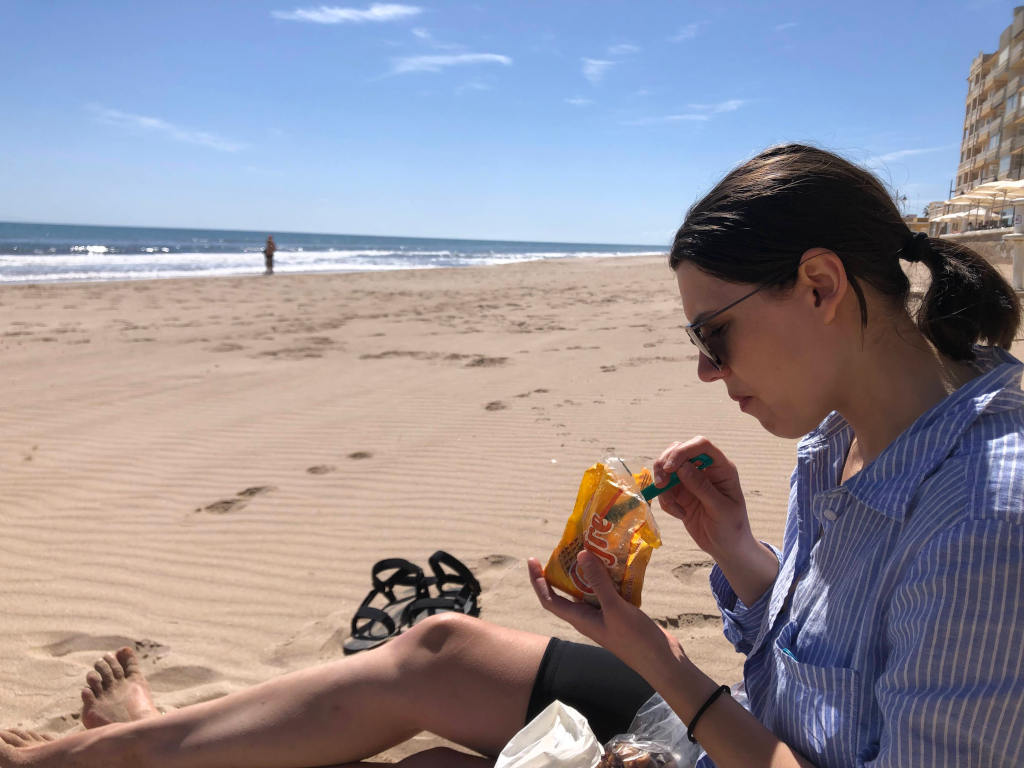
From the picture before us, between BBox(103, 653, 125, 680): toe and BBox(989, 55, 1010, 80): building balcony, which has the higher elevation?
BBox(989, 55, 1010, 80): building balcony

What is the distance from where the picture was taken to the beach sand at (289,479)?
3.15m

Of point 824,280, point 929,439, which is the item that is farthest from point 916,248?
point 929,439

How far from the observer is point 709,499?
6.21 ft

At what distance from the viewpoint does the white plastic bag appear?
1.61 m

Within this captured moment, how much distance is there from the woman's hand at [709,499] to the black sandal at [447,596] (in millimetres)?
1373

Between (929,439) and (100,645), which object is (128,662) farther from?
(929,439)

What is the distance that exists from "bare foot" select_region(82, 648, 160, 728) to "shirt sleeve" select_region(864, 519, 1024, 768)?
84.6 inches

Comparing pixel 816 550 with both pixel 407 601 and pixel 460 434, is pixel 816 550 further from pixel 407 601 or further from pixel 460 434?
pixel 460 434

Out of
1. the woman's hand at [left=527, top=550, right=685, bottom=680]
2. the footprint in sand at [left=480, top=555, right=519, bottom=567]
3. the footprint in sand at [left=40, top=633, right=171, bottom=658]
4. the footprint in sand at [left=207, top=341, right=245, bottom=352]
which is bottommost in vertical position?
the footprint in sand at [left=40, top=633, right=171, bottom=658]

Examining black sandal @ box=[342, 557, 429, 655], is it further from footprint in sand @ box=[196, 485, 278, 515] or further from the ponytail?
the ponytail

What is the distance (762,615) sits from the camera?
1.79m

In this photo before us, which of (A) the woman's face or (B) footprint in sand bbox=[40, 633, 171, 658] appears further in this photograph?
(B) footprint in sand bbox=[40, 633, 171, 658]

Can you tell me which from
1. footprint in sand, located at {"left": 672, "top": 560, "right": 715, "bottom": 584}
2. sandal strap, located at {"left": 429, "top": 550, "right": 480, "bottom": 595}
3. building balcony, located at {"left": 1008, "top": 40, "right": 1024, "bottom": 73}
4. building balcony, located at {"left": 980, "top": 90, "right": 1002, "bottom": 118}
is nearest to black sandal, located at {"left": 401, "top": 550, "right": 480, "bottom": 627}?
sandal strap, located at {"left": 429, "top": 550, "right": 480, "bottom": 595}

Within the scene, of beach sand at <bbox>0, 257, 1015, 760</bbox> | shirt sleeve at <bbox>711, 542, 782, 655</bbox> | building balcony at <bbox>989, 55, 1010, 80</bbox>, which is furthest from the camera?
building balcony at <bbox>989, 55, 1010, 80</bbox>
